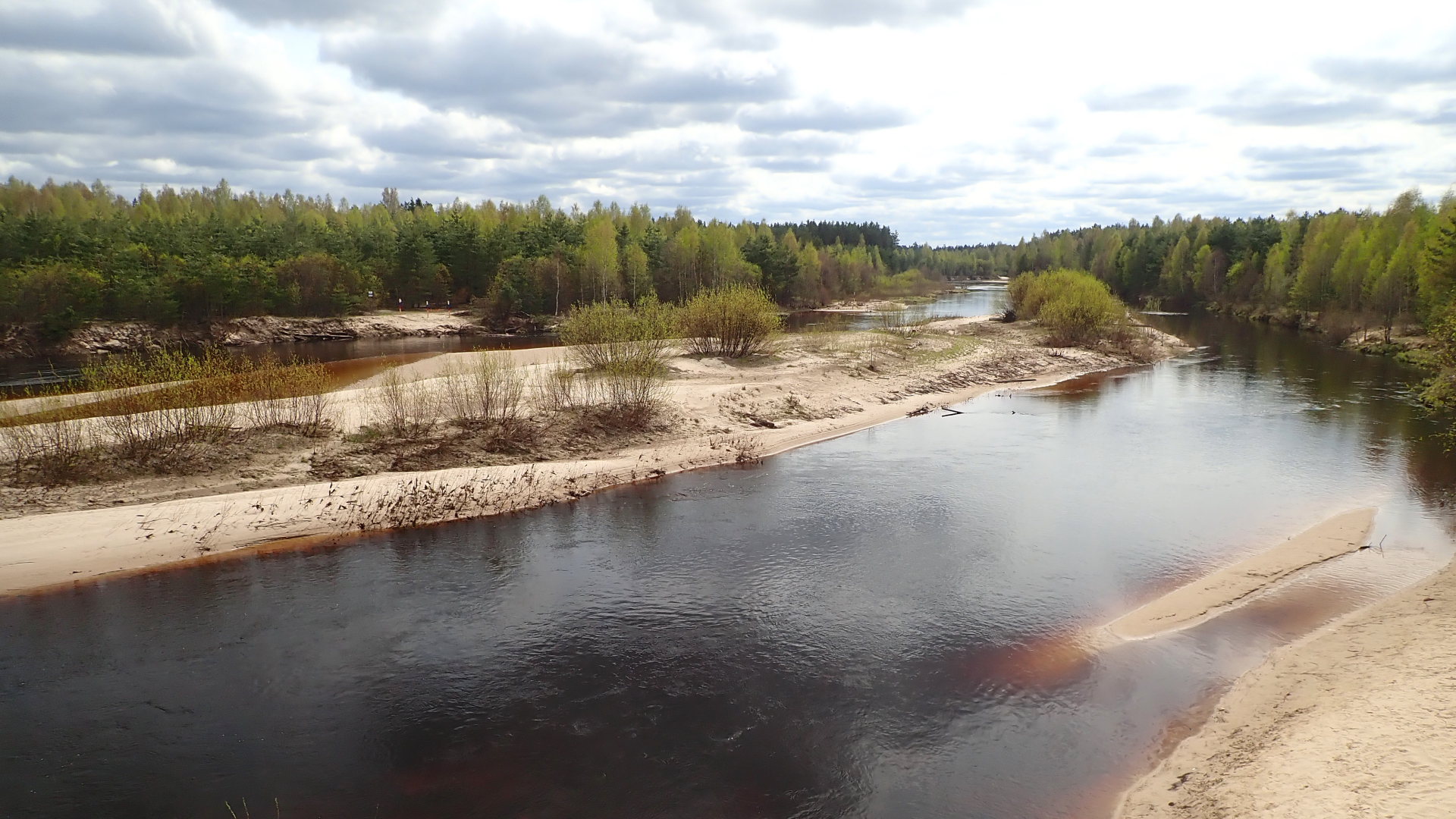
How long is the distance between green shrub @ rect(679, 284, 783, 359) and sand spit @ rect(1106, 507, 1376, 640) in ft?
98.3

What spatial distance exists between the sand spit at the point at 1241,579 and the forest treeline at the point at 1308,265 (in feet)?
27.4

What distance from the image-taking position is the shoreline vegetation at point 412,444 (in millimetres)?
20078

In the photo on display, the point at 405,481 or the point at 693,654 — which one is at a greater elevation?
the point at 405,481

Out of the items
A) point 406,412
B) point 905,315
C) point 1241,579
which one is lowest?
point 1241,579

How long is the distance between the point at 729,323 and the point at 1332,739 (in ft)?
122

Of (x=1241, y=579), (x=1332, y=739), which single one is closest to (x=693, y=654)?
(x=1332, y=739)

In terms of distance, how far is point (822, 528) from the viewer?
2208 cm

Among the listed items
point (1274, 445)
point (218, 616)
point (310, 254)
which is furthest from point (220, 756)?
point (310, 254)

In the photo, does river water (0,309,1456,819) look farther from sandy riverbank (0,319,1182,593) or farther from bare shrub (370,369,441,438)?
bare shrub (370,369,441,438)

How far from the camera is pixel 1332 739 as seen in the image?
11.0m

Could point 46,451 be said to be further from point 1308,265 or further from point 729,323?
point 1308,265

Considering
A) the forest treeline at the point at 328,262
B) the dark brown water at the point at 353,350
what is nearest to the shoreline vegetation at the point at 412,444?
the dark brown water at the point at 353,350

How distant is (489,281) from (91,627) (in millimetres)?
85209

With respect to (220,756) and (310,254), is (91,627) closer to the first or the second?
(220,756)
